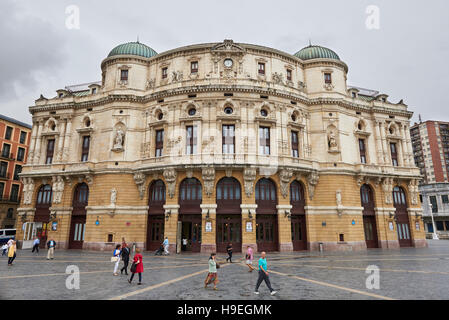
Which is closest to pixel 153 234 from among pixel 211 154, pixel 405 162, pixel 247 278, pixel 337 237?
pixel 211 154

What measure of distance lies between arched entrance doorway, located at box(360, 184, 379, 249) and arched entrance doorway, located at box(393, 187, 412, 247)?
169 inches

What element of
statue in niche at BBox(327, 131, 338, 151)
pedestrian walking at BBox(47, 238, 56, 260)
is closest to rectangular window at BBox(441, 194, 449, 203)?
statue in niche at BBox(327, 131, 338, 151)

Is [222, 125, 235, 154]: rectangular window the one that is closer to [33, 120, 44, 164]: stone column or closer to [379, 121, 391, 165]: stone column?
[379, 121, 391, 165]: stone column

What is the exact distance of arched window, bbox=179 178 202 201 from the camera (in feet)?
112

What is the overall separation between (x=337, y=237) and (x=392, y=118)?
71.1 ft

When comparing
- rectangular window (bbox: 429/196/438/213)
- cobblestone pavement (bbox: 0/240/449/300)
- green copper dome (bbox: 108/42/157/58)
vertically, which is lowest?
cobblestone pavement (bbox: 0/240/449/300)

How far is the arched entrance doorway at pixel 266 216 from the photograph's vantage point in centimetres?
3391

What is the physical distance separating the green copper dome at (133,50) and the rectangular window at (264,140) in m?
21.0

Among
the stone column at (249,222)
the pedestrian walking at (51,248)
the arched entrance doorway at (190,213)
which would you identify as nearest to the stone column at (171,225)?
the arched entrance doorway at (190,213)

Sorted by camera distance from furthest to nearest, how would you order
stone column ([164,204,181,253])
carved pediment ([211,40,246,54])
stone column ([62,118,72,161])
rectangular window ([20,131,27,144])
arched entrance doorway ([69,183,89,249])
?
rectangular window ([20,131,27,144]), stone column ([62,118,72,161]), arched entrance doorway ([69,183,89,249]), carved pediment ([211,40,246,54]), stone column ([164,204,181,253])

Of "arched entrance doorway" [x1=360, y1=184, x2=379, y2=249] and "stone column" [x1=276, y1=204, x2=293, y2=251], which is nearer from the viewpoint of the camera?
"stone column" [x1=276, y1=204, x2=293, y2=251]

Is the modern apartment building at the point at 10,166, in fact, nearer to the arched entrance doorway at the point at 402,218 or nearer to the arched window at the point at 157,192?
the arched window at the point at 157,192

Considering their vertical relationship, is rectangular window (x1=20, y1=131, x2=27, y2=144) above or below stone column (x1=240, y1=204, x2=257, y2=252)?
above

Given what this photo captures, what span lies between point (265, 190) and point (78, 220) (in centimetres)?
2517
